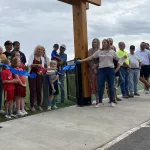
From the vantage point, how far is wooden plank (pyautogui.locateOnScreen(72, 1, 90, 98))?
407 inches

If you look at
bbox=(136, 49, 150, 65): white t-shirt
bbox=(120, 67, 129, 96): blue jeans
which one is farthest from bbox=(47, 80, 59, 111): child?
bbox=(136, 49, 150, 65): white t-shirt

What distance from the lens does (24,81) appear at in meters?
8.57

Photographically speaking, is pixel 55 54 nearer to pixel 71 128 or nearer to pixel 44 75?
pixel 44 75

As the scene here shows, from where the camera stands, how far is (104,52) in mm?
9859

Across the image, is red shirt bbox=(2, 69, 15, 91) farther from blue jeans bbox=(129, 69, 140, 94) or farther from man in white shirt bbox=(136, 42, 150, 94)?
man in white shirt bbox=(136, 42, 150, 94)

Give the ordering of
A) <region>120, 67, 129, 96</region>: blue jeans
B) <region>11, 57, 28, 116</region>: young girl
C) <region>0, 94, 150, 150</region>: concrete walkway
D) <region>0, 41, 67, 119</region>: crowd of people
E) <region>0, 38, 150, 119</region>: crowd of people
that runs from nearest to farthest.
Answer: <region>0, 94, 150, 150</region>: concrete walkway
<region>0, 41, 67, 119</region>: crowd of people
<region>0, 38, 150, 119</region>: crowd of people
<region>11, 57, 28, 116</region>: young girl
<region>120, 67, 129, 96</region>: blue jeans

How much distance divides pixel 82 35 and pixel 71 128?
3.98m

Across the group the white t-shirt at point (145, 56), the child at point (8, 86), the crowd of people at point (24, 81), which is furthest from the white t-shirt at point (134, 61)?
the child at point (8, 86)

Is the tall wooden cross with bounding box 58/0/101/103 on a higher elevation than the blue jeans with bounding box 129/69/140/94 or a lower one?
higher

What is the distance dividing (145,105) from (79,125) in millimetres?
3584

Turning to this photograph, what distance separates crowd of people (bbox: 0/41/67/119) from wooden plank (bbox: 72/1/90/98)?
812 millimetres

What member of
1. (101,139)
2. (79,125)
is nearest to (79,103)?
(79,125)

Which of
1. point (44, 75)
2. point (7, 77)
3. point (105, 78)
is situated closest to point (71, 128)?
Answer: point (7, 77)

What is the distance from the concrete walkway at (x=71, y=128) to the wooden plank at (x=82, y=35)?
3.12 feet
